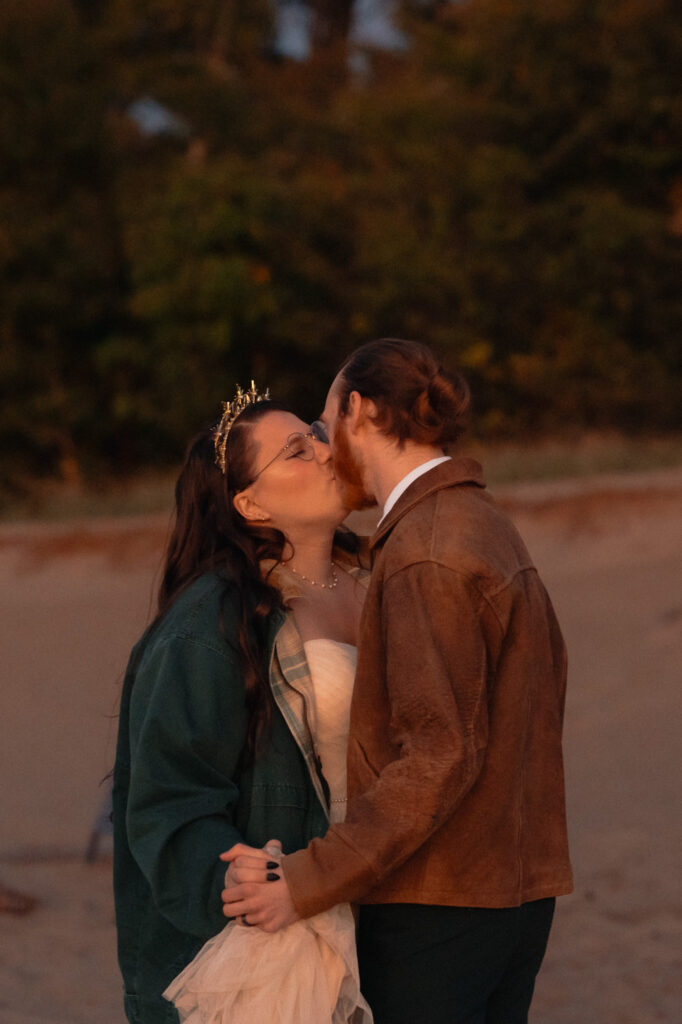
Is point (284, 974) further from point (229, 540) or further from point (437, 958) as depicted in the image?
point (229, 540)

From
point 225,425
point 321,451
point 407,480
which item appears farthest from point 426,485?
point 225,425

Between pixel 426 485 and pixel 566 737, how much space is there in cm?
647

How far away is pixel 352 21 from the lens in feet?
79.5

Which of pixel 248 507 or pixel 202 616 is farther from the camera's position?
pixel 248 507

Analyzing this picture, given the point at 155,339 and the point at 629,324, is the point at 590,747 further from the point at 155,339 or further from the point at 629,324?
the point at 155,339

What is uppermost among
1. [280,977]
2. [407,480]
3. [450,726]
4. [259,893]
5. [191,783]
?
[407,480]

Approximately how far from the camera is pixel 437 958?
1.96 m

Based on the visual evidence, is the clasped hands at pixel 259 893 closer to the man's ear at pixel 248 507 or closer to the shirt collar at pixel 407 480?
the shirt collar at pixel 407 480

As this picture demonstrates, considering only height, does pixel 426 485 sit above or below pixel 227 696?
above

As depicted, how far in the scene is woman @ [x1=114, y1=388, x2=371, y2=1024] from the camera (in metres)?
2.07

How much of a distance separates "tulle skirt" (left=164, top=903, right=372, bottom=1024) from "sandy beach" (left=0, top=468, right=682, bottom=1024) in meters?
1.56

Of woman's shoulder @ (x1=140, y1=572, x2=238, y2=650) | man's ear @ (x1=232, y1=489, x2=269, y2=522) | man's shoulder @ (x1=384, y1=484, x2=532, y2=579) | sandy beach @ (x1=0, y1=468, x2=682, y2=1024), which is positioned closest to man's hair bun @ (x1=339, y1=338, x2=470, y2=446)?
man's shoulder @ (x1=384, y1=484, x2=532, y2=579)

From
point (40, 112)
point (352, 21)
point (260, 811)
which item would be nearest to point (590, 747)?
point (260, 811)

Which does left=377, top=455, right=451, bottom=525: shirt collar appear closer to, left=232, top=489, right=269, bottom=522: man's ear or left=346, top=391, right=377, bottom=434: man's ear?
left=346, top=391, right=377, bottom=434: man's ear
